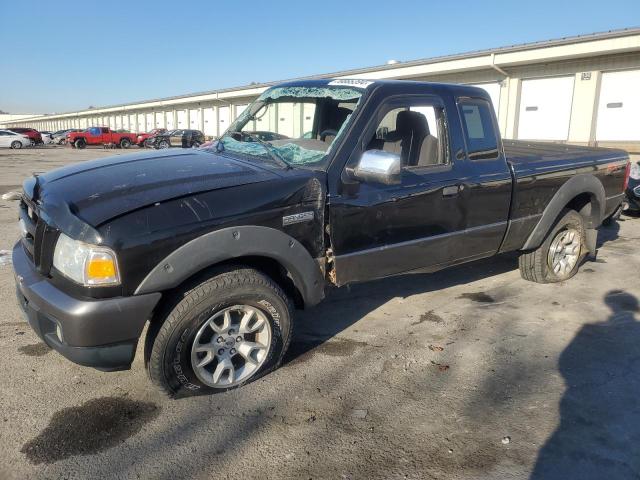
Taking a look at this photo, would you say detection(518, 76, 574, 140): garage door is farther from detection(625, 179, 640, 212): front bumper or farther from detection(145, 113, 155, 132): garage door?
detection(145, 113, 155, 132): garage door

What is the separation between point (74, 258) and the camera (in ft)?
8.24

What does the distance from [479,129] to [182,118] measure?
4479cm

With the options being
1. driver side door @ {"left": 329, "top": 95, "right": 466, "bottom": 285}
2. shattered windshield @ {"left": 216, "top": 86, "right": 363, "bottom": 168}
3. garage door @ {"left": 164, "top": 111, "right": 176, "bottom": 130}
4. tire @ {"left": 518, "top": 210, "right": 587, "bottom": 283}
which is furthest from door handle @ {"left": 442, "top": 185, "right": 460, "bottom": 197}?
garage door @ {"left": 164, "top": 111, "right": 176, "bottom": 130}

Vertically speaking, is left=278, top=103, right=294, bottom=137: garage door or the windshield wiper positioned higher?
left=278, top=103, right=294, bottom=137: garage door

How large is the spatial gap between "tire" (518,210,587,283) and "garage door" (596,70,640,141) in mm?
12201

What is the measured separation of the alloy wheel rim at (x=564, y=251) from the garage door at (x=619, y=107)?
1226 cm

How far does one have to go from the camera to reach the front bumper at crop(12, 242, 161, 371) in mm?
2477

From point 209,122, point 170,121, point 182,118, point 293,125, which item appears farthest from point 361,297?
point 170,121

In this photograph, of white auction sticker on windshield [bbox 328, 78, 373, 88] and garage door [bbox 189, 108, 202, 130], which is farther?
garage door [bbox 189, 108, 202, 130]

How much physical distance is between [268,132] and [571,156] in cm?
315

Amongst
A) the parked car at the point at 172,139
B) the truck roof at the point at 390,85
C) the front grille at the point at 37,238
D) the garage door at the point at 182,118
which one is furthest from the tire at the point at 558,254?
the garage door at the point at 182,118

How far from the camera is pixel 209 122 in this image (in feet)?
129

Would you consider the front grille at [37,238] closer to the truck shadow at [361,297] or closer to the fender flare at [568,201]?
the truck shadow at [361,297]

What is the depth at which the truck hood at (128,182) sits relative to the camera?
261 centimetres
